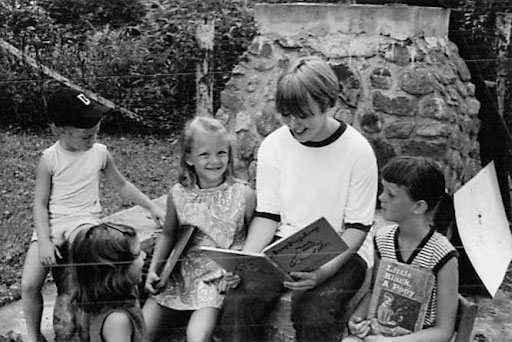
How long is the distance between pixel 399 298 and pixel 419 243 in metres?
0.10

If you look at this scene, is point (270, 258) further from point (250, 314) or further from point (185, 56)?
point (185, 56)

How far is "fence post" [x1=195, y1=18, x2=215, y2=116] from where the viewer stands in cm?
154

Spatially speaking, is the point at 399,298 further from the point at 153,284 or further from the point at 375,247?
the point at 153,284

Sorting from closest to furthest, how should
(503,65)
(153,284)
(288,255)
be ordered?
1. (288,255)
2. (153,284)
3. (503,65)

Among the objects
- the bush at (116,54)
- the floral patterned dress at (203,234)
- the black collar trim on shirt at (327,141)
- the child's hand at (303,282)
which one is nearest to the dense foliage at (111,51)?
the bush at (116,54)

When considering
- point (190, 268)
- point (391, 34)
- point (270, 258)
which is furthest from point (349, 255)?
point (391, 34)

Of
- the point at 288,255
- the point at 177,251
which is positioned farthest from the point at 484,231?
the point at 177,251

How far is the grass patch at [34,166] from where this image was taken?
1.59 m

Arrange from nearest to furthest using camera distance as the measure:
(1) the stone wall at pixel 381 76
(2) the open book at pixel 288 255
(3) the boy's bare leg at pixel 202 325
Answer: (2) the open book at pixel 288 255, (3) the boy's bare leg at pixel 202 325, (1) the stone wall at pixel 381 76

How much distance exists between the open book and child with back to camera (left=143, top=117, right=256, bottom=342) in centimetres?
12

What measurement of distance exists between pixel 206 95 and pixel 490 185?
60 centimetres

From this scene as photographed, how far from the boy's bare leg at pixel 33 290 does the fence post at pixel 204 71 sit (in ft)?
1.36

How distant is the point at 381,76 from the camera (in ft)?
6.06

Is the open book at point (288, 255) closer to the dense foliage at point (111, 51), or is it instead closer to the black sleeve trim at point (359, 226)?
the black sleeve trim at point (359, 226)
